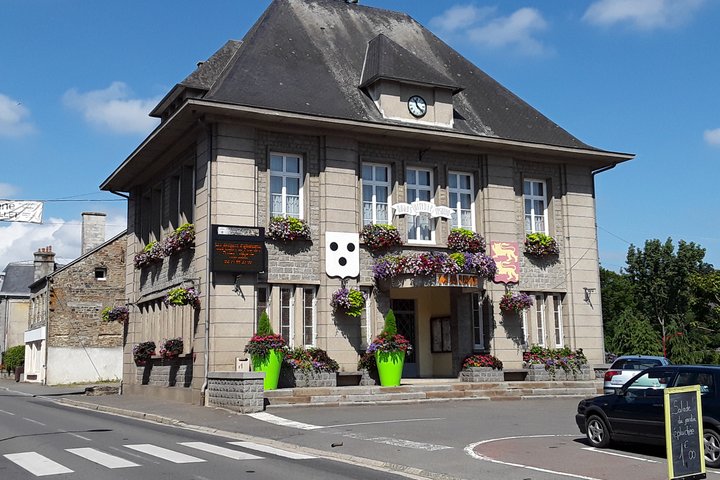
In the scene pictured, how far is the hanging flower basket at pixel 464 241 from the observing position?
82.7 feet

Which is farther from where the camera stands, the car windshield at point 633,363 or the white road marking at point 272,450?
the car windshield at point 633,363

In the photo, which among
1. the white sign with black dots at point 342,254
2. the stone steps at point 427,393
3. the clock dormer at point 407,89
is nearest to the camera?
the stone steps at point 427,393

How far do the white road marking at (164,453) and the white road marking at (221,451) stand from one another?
0.57 metres

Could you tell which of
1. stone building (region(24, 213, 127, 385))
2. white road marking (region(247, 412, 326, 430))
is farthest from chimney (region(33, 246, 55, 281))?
white road marking (region(247, 412, 326, 430))

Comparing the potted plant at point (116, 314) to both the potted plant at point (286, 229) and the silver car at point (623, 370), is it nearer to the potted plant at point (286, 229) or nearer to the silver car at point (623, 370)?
the potted plant at point (286, 229)

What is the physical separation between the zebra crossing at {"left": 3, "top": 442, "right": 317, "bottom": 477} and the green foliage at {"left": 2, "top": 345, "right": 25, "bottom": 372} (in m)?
42.2

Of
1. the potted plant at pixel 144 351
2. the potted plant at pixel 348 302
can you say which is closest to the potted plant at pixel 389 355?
the potted plant at pixel 348 302

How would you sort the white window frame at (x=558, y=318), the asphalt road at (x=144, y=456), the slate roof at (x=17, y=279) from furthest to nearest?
the slate roof at (x=17, y=279), the white window frame at (x=558, y=318), the asphalt road at (x=144, y=456)

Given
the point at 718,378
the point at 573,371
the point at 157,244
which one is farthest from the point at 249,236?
the point at 718,378

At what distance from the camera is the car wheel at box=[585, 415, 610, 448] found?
42.6 ft

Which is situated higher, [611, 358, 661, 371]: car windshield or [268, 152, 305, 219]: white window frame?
[268, 152, 305, 219]: white window frame

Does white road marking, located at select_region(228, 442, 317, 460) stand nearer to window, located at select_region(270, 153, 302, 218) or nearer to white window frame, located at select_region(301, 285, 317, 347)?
white window frame, located at select_region(301, 285, 317, 347)

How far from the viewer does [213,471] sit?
10648 millimetres

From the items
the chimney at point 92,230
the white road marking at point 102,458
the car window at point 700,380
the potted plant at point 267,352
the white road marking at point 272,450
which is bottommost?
the white road marking at point 272,450
